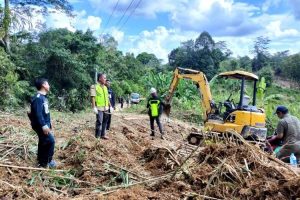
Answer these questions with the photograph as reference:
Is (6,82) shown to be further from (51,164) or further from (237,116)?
(51,164)

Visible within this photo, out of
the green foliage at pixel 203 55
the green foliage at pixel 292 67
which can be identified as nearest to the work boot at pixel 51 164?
the green foliage at pixel 203 55

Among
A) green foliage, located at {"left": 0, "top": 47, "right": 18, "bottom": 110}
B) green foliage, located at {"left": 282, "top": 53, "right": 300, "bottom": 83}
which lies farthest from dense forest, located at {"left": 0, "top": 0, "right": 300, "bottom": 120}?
green foliage, located at {"left": 282, "top": 53, "right": 300, "bottom": 83}

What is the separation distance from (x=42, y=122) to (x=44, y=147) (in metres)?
0.50

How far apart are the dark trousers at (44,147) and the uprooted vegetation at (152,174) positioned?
286 mm

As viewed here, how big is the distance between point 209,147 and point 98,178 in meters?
1.88

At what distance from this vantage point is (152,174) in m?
6.83

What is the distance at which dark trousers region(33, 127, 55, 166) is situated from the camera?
22.6ft

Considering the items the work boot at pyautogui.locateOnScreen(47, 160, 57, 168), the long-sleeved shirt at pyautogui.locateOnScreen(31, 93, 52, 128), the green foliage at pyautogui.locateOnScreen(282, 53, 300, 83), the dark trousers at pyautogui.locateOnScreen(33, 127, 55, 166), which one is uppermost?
the green foliage at pyautogui.locateOnScreen(282, 53, 300, 83)

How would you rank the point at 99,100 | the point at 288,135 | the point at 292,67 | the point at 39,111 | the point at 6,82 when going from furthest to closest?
the point at 292,67 → the point at 6,82 → the point at 99,100 → the point at 288,135 → the point at 39,111

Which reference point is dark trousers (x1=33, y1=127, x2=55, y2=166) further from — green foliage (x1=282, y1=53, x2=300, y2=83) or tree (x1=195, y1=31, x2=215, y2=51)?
tree (x1=195, y1=31, x2=215, y2=51)

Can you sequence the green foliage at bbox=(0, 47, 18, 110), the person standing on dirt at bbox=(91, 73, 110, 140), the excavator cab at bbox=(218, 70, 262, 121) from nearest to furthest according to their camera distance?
the person standing on dirt at bbox=(91, 73, 110, 140)
the excavator cab at bbox=(218, 70, 262, 121)
the green foliage at bbox=(0, 47, 18, 110)

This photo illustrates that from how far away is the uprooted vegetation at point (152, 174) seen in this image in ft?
16.8

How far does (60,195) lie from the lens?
5590 millimetres

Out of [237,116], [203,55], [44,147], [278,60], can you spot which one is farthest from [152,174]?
[278,60]
